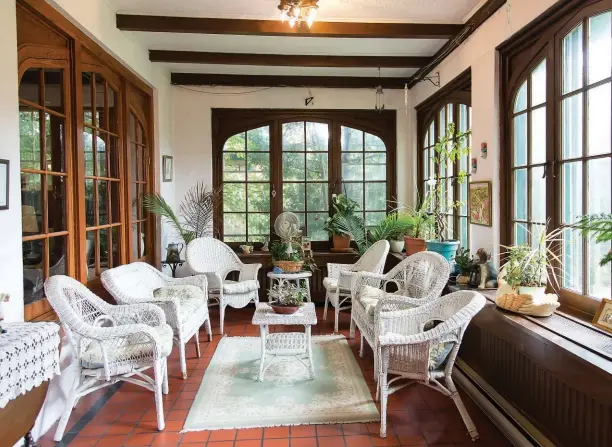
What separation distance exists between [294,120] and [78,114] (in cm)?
339

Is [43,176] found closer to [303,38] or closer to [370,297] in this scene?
[370,297]

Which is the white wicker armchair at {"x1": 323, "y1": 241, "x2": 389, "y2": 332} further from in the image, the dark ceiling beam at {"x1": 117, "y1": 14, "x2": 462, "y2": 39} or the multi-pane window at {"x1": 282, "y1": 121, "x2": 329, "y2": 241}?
the dark ceiling beam at {"x1": 117, "y1": 14, "x2": 462, "y2": 39}

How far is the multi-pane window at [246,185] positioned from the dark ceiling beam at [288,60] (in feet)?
4.19

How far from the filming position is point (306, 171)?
261 inches

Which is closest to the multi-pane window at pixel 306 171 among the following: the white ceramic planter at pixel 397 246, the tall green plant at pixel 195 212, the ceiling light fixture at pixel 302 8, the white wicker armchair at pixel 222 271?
the tall green plant at pixel 195 212

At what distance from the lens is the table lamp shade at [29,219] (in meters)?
2.94

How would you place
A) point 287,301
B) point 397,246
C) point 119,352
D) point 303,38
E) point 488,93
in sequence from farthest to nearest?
point 397,246 → point 303,38 → point 488,93 → point 287,301 → point 119,352

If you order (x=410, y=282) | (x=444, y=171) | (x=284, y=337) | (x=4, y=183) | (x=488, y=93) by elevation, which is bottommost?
(x=284, y=337)

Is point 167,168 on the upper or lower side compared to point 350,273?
upper

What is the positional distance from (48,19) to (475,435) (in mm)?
3776

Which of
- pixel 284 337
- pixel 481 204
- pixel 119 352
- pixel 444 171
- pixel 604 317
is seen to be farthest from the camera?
pixel 444 171

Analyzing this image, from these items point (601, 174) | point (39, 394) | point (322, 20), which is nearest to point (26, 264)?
point (39, 394)

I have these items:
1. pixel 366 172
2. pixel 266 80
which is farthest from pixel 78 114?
pixel 366 172

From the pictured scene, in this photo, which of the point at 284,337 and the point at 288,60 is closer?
the point at 284,337
